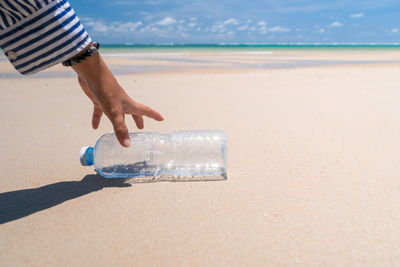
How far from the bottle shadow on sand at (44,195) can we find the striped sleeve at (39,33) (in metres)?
0.55

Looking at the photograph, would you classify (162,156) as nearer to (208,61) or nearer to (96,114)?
(96,114)

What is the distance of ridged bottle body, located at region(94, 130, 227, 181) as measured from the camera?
146cm

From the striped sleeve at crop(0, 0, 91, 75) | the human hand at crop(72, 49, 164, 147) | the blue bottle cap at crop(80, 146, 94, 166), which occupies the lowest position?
the blue bottle cap at crop(80, 146, 94, 166)

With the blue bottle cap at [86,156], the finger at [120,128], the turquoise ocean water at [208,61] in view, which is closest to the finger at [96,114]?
the blue bottle cap at [86,156]

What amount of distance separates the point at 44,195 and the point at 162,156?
65 centimetres

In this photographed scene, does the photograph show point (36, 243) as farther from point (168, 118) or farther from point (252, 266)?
point (168, 118)

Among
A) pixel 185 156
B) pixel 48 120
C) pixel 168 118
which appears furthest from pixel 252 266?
pixel 48 120

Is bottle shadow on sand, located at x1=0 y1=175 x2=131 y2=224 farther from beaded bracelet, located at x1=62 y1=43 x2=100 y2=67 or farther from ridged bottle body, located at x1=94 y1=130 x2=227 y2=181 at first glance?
beaded bracelet, located at x1=62 y1=43 x2=100 y2=67

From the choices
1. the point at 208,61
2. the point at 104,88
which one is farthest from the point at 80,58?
the point at 208,61

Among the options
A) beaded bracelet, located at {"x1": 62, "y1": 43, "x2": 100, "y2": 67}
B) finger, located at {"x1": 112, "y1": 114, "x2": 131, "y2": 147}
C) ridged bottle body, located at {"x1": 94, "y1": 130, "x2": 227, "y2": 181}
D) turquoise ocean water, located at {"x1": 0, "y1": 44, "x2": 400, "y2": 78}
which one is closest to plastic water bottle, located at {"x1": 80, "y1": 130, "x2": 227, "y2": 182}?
ridged bottle body, located at {"x1": 94, "y1": 130, "x2": 227, "y2": 181}

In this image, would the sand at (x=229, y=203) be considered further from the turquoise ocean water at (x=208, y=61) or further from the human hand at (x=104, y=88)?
the turquoise ocean water at (x=208, y=61)

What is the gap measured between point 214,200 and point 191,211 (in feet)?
0.38

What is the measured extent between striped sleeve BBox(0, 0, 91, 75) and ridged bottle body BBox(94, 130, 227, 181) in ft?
2.29

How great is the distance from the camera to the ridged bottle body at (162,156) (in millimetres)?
1463
